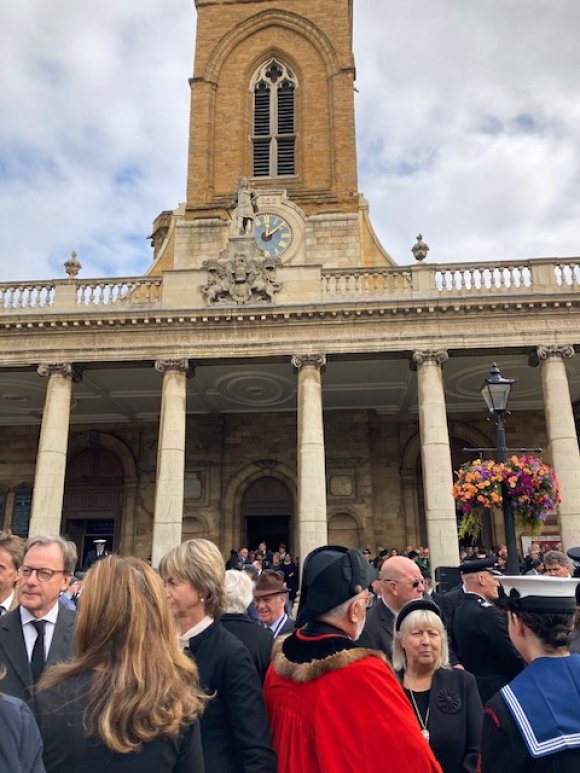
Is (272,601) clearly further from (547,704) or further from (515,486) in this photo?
(515,486)

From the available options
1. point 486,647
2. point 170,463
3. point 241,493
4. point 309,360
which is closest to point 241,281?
point 309,360

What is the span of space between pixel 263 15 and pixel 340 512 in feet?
70.6

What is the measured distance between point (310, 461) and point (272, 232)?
9289 millimetres

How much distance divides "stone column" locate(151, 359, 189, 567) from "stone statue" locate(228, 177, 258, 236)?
478 centimetres

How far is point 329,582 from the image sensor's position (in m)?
2.64

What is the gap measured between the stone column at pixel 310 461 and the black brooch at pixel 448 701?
41.4ft

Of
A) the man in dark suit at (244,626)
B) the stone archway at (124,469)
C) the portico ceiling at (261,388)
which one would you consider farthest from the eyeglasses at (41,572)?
the stone archway at (124,469)

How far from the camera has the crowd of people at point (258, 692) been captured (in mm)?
2039

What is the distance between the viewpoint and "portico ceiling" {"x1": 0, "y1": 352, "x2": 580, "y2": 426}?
20156 millimetres

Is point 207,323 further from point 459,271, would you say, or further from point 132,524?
point 132,524

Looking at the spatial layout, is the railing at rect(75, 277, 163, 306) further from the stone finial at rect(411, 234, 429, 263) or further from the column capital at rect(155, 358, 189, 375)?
the stone finial at rect(411, 234, 429, 263)

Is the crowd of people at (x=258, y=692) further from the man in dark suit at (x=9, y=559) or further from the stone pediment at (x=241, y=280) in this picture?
the stone pediment at (x=241, y=280)

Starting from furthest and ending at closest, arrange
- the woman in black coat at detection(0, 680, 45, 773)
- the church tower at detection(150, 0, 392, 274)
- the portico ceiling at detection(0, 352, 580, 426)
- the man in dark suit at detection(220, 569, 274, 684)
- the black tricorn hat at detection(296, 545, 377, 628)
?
the church tower at detection(150, 0, 392, 274), the portico ceiling at detection(0, 352, 580, 426), the man in dark suit at detection(220, 569, 274, 684), the black tricorn hat at detection(296, 545, 377, 628), the woman in black coat at detection(0, 680, 45, 773)

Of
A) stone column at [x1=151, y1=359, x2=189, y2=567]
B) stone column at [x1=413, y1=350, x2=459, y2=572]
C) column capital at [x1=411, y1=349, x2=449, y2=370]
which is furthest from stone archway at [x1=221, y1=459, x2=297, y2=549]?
column capital at [x1=411, y1=349, x2=449, y2=370]
